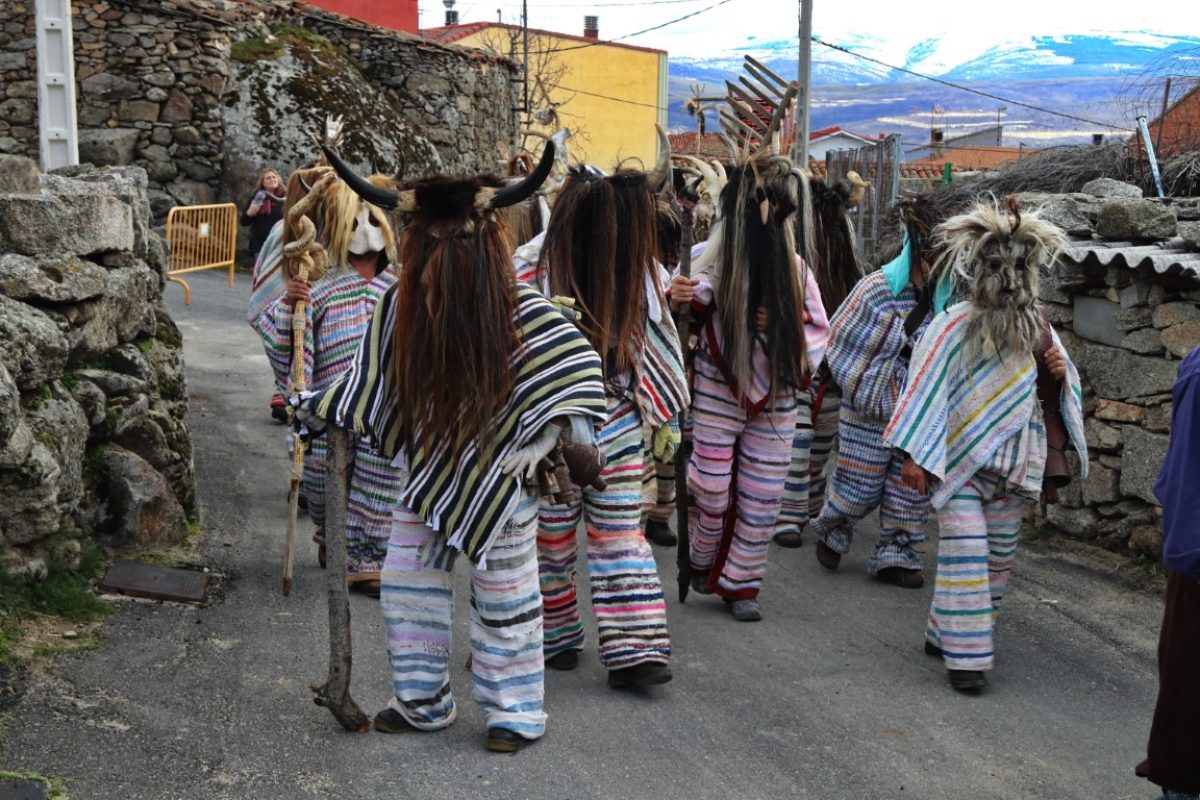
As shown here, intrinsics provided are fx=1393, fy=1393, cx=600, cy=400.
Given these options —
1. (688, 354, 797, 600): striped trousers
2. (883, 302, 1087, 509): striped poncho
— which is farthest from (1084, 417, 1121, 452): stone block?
(688, 354, 797, 600): striped trousers

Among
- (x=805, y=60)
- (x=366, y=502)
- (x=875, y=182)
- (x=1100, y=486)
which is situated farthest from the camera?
(x=805, y=60)

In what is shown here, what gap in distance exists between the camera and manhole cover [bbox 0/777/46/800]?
3.86 metres

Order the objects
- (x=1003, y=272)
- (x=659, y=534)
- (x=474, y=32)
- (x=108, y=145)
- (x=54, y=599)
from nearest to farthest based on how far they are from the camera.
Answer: (x=54, y=599) < (x=1003, y=272) < (x=659, y=534) < (x=108, y=145) < (x=474, y=32)

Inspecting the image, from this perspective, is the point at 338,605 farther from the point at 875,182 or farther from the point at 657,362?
the point at 875,182

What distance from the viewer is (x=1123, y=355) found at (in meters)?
7.63

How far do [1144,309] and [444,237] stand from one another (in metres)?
4.59

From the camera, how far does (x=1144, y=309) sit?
7504 mm

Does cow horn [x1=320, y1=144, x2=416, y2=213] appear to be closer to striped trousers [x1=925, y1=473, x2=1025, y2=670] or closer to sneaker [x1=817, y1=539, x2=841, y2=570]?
striped trousers [x1=925, y1=473, x2=1025, y2=670]

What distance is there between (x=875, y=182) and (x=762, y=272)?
6593 mm

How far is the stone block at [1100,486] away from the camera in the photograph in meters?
7.70

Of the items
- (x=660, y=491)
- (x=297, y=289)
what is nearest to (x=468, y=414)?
(x=297, y=289)

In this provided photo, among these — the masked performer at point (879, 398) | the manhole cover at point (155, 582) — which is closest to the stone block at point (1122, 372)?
the masked performer at point (879, 398)

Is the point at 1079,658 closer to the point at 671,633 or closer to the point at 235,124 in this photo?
the point at 671,633

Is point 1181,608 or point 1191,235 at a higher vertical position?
point 1191,235
